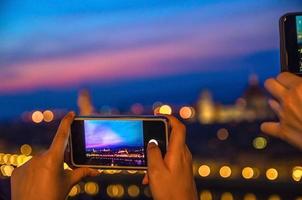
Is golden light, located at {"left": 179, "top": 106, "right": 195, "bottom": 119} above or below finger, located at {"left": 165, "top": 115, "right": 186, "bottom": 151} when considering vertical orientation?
below

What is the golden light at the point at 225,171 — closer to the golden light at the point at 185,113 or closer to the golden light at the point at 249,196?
the golden light at the point at 249,196

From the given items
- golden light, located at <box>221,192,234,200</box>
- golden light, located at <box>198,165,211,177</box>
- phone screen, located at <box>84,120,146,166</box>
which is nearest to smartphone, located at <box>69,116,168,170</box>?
phone screen, located at <box>84,120,146,166</box>

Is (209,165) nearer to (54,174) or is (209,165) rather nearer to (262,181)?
(262,181)

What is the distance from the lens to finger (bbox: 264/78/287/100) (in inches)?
21.7

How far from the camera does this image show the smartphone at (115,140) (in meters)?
0.68

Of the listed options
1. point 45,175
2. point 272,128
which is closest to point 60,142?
point 45,175

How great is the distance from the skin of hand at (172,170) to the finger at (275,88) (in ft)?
0.36

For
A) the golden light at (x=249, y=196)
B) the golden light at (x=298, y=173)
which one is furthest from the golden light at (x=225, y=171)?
the golden light at (x=298, y=173)

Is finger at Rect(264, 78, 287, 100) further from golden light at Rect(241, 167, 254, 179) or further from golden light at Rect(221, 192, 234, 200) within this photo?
golden light at Rect(241, 167, 254, 179)

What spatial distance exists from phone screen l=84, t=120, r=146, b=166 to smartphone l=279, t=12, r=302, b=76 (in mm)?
157

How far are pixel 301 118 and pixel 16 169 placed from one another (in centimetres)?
29

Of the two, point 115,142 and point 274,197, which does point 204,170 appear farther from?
point 115,142

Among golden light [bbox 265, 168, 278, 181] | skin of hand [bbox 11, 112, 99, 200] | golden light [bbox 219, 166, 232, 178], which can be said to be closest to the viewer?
skin of hand [bbox 11, 112, 99, 200]

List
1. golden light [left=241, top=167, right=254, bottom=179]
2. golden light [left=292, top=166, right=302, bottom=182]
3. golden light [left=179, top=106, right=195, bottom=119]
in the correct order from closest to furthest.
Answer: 1. golden light [left=179, top=106, right=195, bottom=119]
2. golden light [left=292, top=166, right=302, bottom=182]
3. golden light [left=241, top=167, right=254, bottom=179]
